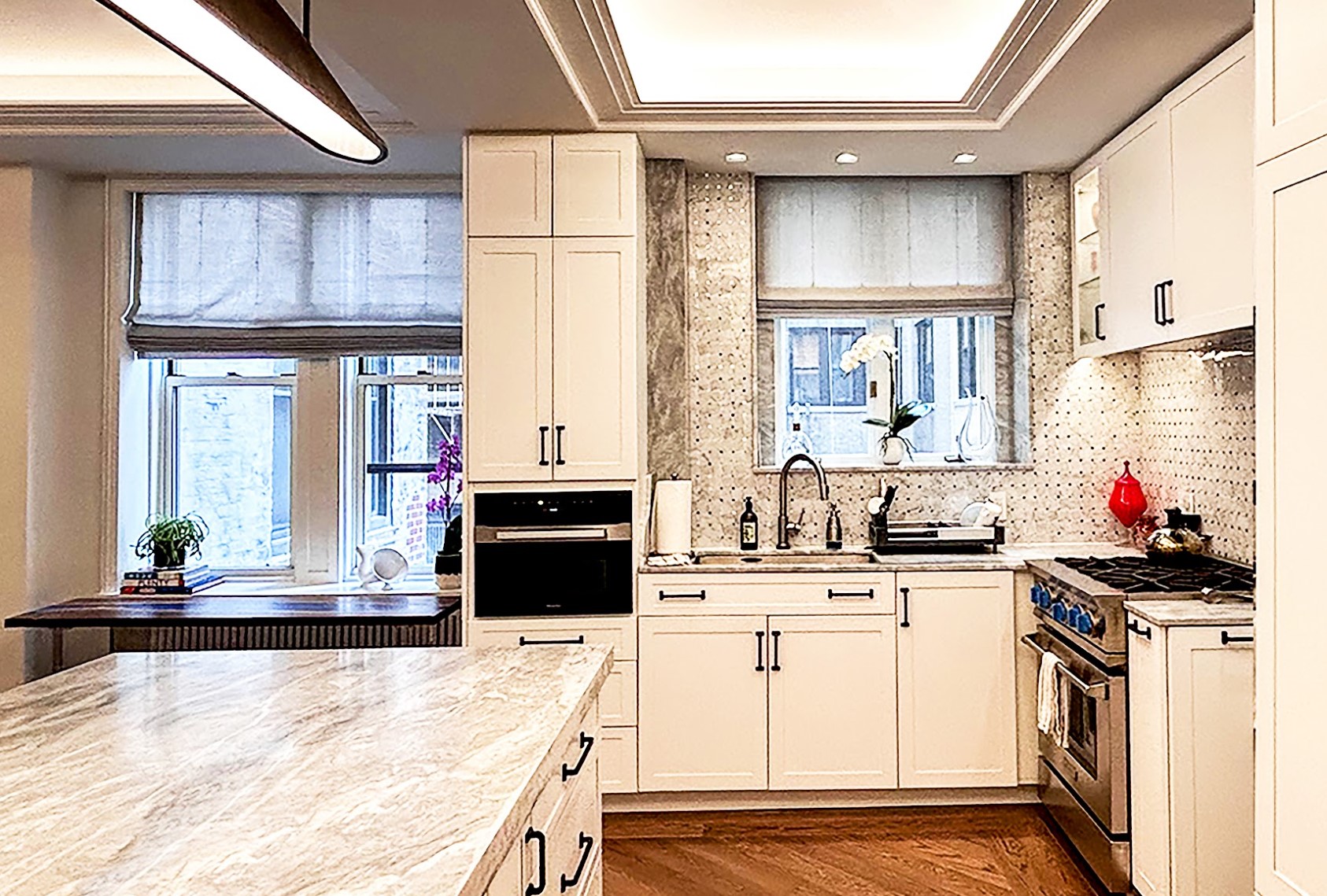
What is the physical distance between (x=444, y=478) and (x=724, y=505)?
4.05ft

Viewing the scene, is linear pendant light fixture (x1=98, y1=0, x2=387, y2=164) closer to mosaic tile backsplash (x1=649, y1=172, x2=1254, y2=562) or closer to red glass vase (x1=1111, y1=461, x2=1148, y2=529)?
mosaic tile backsplash (x1=649, y1=172, x2=1254, y2=562)

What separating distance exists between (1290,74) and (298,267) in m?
4.02

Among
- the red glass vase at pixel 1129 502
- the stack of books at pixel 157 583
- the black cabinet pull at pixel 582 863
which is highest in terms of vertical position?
the red glass vase at pixel 1129 502

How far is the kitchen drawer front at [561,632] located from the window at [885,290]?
110 cm

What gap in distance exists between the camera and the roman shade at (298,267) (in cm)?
503

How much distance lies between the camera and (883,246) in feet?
16.6

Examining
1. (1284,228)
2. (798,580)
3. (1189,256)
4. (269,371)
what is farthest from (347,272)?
(1284,228)

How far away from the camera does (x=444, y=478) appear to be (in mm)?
5082

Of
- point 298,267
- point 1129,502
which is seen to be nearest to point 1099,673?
point 1129,502

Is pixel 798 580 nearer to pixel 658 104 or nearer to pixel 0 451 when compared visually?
pixel 658 104

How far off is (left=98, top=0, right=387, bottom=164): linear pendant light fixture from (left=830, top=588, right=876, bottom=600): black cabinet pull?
2576mm

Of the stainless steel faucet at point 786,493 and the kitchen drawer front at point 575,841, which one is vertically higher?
the stainless steel faucet at point 786,493

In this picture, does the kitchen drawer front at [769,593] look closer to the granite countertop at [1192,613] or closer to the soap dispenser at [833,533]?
the soap dispenser at [833,533]

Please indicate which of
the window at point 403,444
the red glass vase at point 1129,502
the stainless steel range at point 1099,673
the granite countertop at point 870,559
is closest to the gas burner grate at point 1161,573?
the stainless steel range at point 1099,673
